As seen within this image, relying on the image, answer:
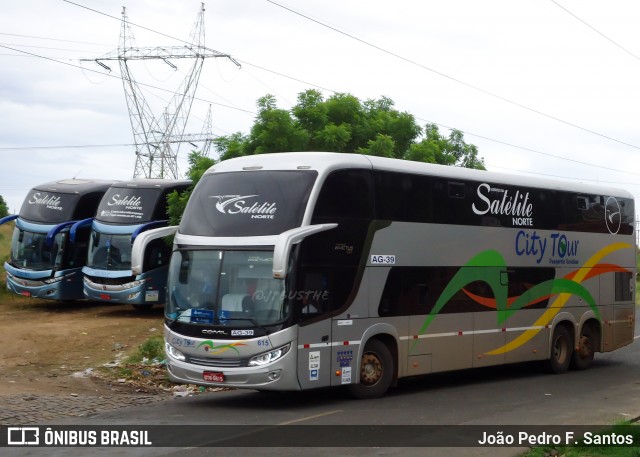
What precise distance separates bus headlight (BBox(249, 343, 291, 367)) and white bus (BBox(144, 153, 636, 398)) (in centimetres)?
2

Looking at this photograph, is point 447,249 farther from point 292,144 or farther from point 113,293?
point 113,293

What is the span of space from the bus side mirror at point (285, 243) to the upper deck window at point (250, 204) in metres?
0.26

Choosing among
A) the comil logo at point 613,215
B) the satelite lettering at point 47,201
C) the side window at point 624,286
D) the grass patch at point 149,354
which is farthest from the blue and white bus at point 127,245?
the side window at point 624,286

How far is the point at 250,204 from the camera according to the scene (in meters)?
14.7

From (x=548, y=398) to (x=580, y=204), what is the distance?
6150 millimetres

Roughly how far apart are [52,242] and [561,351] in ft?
57.7

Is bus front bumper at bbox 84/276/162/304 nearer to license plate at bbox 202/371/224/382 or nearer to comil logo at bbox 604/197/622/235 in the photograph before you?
comil logo at bbox 604/197/622/235

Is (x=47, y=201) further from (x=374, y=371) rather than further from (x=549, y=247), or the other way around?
(x=374, y=371)

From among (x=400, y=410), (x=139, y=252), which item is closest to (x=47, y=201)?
(x=139, y=252)

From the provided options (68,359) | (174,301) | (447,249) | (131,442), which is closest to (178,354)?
(174,301)

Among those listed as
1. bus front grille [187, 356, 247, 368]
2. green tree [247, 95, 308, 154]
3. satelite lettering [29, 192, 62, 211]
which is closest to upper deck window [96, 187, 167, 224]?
satelite lettering [29, 192, 62, 211]

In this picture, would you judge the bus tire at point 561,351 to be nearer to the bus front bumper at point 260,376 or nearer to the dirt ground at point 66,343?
the bus front bumper at point 260,376

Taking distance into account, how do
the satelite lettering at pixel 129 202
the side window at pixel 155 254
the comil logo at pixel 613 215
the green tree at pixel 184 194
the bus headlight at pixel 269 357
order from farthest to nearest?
the satelite lettering at pixel 129 202 → the side window at pixel 155 254 → the green tree at pixel 184 194 → the comil logo at pixel 613 215 → the bus headlight at pixel 269 357

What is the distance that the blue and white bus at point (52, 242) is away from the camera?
103 ft
